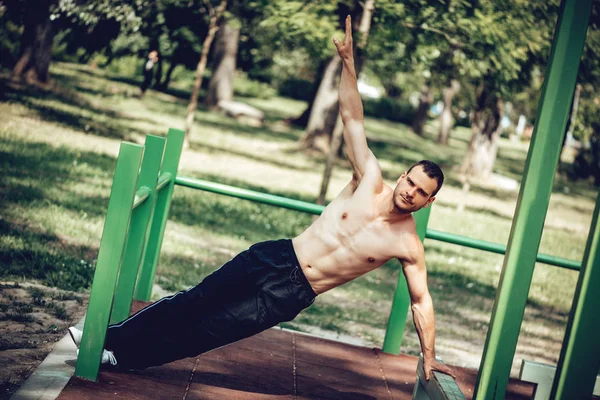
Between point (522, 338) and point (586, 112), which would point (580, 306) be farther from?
point (586, 112)

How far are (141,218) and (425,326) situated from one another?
1843 millimetres

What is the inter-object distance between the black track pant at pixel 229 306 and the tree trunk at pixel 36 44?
46.0ft

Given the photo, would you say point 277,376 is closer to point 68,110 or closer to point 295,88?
point 68,110

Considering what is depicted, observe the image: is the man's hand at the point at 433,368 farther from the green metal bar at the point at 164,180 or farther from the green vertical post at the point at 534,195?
the green metal bar at the point at 164,180

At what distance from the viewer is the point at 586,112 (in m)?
20.5

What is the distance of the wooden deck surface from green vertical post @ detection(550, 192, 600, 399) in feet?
6.31

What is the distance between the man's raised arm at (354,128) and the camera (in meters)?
4.11

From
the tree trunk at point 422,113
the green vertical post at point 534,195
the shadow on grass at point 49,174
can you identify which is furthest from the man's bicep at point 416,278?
the tree trunk at point 422,113

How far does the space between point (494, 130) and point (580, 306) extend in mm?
18033

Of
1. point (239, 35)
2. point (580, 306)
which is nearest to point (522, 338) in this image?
point (580, 306)

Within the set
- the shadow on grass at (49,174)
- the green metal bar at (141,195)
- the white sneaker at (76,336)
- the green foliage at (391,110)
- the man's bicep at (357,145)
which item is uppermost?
the green foliage at (391,110)

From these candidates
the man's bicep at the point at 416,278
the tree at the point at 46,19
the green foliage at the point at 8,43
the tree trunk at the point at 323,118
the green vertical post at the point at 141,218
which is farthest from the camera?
the green foliage at the point at 8,43

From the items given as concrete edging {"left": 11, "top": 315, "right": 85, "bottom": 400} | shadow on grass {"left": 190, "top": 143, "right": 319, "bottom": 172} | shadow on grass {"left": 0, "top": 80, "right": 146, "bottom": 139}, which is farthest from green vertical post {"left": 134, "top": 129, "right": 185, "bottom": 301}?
shadow on grass {"left": 190, "top": 143, "right": 319, "bottom": 172}

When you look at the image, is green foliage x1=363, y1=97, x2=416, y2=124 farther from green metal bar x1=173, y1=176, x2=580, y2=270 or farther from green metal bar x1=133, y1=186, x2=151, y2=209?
green metal bar x1=133, y1=186, x2=151, y2=209
